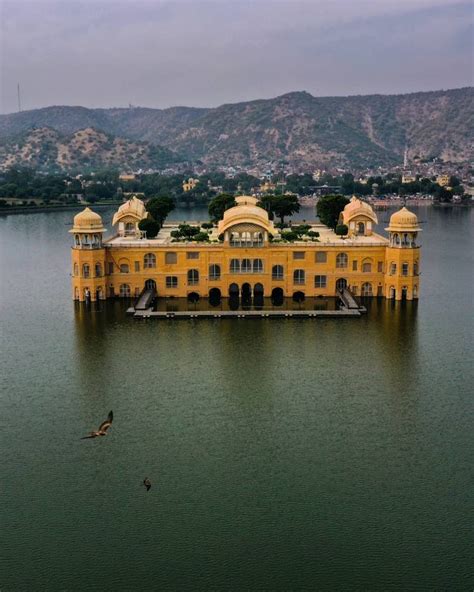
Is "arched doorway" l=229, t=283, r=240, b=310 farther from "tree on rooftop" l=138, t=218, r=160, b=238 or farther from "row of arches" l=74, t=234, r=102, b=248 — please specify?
"tree on rooftop" l=138, t=218, r=160, b=238

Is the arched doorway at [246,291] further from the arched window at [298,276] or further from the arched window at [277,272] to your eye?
the arched window at [298,276]

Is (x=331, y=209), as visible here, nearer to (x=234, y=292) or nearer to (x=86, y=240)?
(x=234, y=292)

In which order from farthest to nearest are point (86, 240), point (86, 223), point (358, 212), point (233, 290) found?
point (358, 212)
point (233, 290)
point (86, 240)
point (86, 223)

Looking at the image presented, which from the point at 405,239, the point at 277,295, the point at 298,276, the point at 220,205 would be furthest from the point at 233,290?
the point at 220,205

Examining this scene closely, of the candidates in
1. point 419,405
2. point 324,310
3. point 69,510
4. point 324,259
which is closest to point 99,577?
point 69,510

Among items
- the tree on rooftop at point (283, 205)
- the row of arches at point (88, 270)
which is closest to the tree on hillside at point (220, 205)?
the tree on rooftop at point (283, 205)

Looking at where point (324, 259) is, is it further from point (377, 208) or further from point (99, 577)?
point (377, 208)
